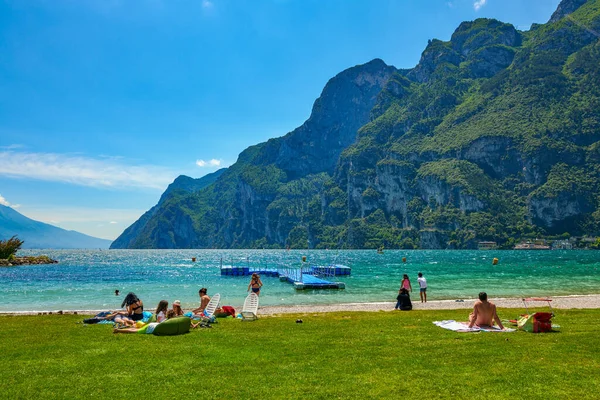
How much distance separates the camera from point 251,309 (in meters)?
20.8

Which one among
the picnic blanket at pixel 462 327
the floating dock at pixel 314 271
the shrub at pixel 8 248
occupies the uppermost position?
the shrub at pixel 8 248

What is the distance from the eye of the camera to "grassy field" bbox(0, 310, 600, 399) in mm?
8750

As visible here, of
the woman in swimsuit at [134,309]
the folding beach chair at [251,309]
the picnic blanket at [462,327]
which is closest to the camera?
the picnic blanket at [462,327]

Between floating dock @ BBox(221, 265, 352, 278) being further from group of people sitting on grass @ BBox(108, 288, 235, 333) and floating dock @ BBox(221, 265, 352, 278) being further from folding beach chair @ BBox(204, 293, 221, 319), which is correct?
group of people sitting on grass @ BBox(108, 288, 235, 333)

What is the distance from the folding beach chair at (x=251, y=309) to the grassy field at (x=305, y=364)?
3670 mm

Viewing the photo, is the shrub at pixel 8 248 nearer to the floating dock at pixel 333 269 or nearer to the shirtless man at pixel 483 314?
the floating dock at pixel 333 269

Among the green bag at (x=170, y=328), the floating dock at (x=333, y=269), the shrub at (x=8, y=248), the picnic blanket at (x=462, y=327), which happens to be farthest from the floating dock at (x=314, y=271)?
the shrub at (x=8, y=248)

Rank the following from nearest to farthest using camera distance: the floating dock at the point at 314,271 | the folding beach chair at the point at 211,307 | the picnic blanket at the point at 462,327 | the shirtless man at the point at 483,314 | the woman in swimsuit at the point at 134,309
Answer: the picnic blanket at the point at 462,327
the shirtless man at the point at 483,314
the woman in swimsuit at the point at 134,309
the folding beach chair at the point at 211,307
the floating dock at the point at 314,271

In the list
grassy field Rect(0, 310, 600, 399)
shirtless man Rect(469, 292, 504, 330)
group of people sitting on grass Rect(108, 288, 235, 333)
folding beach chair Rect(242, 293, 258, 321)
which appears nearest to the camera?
grassy field Rect(0, 310, 600, 399)

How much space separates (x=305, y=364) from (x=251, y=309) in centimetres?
1026

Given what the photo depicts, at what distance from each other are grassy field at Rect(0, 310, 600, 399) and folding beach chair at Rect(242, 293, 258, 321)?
3.67 meters

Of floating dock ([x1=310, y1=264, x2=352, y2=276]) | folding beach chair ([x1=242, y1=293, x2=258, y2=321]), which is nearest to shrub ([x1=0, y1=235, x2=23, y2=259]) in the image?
floating dock ([x1=310, y1=264, x2=352, y2=276])

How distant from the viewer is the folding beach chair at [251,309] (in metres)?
19.7

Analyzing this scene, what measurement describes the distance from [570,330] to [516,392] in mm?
7972
